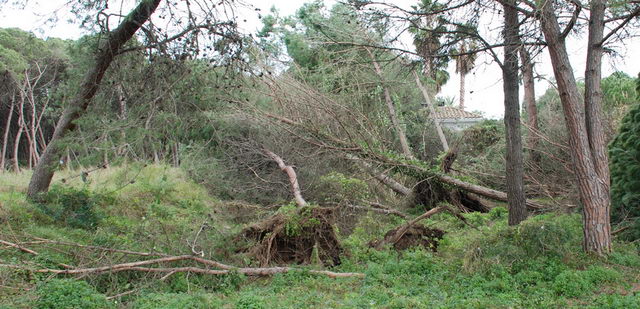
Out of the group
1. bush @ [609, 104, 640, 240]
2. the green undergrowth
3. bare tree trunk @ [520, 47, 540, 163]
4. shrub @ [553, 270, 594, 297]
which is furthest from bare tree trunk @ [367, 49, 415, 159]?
shrub @ [553, 270, 594, 297]

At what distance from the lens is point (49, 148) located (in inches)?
404

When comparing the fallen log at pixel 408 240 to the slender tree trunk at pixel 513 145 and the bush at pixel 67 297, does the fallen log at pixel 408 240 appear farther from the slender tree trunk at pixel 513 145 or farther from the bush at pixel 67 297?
the bush at pixel 67 297

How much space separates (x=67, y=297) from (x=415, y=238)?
5.52 meters

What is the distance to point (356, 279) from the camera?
6902 mm

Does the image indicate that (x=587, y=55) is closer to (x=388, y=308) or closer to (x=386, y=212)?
(x=388, y=308)

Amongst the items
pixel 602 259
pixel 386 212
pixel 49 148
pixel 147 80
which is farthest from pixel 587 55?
pixel 49 148

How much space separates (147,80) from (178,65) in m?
0.73

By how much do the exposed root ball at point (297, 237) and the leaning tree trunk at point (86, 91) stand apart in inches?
156

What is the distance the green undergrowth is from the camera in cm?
541

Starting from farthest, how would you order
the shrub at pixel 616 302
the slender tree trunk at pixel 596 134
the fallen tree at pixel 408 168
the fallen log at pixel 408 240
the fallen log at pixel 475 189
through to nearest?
the fallen log at pixel 475 189, the fallen tree at pixel 408 168, the fallen log at pixel 408 240, the slender tree trunk at pixel 596 134, the shrub at pixel 616 302

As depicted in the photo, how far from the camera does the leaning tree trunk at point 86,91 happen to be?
31.1 ft

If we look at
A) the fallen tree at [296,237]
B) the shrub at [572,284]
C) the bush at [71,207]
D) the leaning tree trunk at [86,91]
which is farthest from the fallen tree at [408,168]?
the shrub at [572,284]

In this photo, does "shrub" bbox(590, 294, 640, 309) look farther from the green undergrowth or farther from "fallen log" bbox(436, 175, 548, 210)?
"fallen log" bbox(436, 175, 548, 210)

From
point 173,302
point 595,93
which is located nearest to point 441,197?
point 595,93
